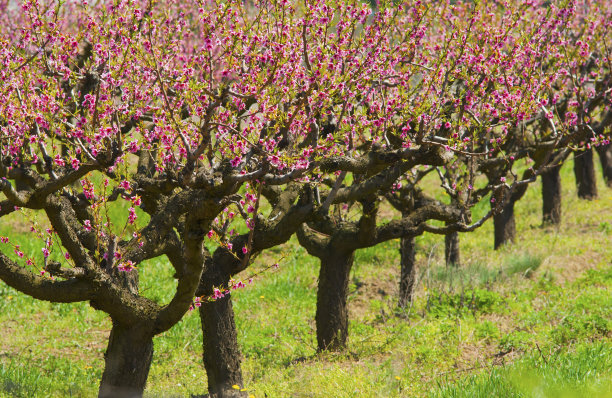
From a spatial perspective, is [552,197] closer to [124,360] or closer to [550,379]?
[550,379]

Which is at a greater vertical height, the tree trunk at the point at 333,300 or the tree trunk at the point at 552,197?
the tree trunk at the point at 552,197

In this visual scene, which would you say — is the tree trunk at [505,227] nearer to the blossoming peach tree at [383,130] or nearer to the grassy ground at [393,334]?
the grassy ground at [393,334]

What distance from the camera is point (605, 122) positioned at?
1130 cm

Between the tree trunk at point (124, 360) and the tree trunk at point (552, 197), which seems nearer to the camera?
the tree trunk at point (124, 360)

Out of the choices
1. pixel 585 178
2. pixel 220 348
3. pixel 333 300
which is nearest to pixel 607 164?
pixel 585 178

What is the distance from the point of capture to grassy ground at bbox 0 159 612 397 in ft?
28.2

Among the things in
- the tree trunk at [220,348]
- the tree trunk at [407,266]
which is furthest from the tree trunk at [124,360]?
the tree trunk at [407,266]

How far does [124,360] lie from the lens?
24.8ft

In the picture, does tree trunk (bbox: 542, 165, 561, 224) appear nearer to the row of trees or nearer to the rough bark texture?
the rough bark texture

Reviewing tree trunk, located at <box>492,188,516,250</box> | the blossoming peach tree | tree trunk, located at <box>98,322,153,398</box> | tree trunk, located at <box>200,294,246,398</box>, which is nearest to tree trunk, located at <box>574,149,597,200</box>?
tree trunk, located at <box>492,188,516,250</box>

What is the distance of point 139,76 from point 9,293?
24.6 feet

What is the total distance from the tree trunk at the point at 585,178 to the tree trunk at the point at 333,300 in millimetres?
12346

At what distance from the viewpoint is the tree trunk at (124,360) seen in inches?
Result: 297

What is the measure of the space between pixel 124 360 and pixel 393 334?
5.30 m
